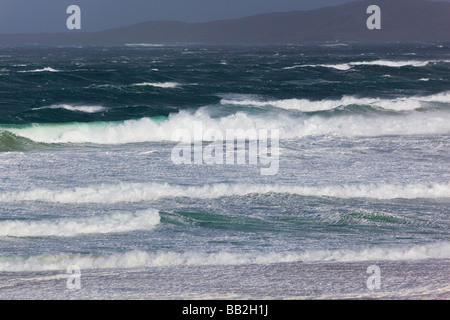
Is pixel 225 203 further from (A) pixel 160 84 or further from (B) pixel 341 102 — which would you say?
(A) pixel 160 84

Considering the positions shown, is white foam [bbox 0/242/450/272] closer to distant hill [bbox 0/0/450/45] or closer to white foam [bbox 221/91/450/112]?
white foam [bbox 221/91/450/112]

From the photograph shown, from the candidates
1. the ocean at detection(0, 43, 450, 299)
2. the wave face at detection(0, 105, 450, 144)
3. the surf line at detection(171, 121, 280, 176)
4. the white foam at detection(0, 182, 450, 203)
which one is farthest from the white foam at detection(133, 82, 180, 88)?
the white foam at detection(0, 182, 450, 203)

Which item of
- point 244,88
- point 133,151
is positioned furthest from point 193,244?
point 244,88

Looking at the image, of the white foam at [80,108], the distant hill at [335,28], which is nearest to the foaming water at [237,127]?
the white foam at [80,108]

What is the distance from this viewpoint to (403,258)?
9094 mm

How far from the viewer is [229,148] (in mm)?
18359

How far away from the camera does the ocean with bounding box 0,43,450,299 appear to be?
→ 8.16 metres

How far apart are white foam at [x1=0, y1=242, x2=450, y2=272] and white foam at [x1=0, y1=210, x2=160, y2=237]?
1347 millimetres

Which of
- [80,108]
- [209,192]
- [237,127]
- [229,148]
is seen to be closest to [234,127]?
[237,127]

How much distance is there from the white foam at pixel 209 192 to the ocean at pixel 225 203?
0.04 m

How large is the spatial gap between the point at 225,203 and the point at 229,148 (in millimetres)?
6023

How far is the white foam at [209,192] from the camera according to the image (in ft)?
41.8
